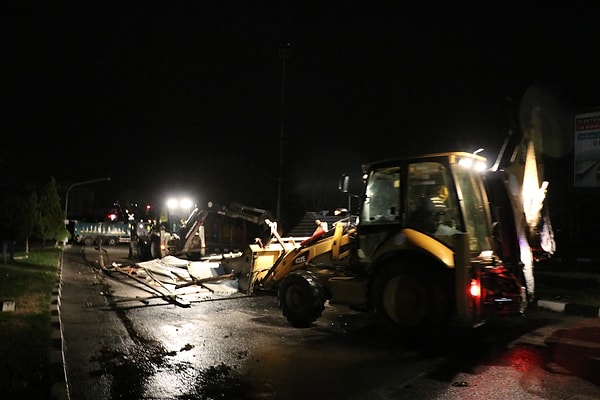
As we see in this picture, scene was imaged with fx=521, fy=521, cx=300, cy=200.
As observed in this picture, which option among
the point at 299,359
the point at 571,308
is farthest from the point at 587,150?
the point at 299,359

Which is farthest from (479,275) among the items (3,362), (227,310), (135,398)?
(3,362)

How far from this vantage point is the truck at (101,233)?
4062 centimetres

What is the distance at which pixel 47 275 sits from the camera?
619 inches

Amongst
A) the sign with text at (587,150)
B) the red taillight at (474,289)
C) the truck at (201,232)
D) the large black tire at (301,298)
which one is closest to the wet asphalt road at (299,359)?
the large black tire at (301,298)

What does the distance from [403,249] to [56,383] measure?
5.01 metres

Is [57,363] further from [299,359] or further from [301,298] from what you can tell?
[301,298]

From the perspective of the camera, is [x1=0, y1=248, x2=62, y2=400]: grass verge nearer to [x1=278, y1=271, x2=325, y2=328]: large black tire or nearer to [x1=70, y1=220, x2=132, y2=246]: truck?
[x1=278, y1=271, x2=325, y2=328]: large black tire

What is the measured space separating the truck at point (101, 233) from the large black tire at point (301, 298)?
33875 mm

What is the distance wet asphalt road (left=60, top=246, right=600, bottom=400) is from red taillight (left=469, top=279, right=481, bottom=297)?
2.88ft

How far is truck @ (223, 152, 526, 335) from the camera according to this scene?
24.9ft

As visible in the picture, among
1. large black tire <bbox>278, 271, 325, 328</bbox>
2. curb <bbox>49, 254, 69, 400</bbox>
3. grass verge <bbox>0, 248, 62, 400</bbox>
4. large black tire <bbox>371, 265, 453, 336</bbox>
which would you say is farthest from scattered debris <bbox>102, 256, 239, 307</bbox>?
large black tire <bbox>371, 265, 453, 336</bbox>

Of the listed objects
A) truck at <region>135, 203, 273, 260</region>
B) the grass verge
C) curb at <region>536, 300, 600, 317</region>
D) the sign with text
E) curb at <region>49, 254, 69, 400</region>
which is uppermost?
the sign with text

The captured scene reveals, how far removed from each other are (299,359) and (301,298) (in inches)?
85.0

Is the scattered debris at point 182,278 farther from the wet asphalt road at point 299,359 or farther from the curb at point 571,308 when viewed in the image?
the curb at point 571,308
